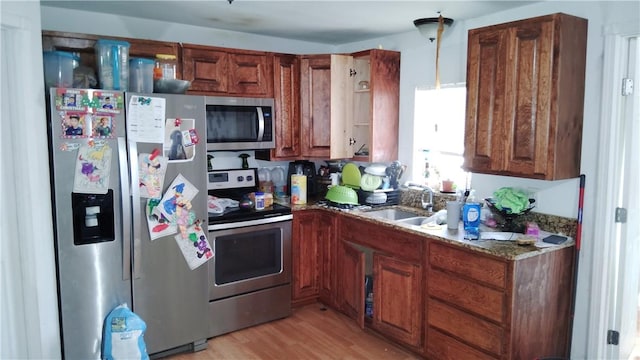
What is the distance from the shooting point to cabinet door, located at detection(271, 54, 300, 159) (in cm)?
376

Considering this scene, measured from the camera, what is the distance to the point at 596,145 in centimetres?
261

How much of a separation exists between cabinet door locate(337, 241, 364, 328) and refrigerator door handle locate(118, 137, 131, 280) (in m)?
1.52

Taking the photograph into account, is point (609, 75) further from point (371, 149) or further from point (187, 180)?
point (187, 180)

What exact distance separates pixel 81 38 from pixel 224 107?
100cm

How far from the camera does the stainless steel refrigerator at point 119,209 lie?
8.50 ft

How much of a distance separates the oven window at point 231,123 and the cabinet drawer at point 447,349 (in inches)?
74.4

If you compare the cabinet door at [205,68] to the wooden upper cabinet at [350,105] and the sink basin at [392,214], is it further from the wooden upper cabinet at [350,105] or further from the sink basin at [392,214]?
the sink basin at [392,214]

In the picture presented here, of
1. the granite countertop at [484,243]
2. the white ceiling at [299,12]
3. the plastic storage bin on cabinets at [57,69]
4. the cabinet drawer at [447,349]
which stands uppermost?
the white ceiling at [299,12]

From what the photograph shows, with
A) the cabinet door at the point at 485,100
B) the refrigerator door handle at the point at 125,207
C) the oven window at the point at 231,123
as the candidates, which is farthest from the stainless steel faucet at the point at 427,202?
the refrigerator door handle at the point at 125,207

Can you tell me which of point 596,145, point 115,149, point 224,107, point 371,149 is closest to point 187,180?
point 115,149

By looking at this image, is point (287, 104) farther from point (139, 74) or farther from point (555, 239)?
point (555, 239)

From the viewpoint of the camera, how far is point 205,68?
136 inches

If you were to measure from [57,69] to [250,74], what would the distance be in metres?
1.39

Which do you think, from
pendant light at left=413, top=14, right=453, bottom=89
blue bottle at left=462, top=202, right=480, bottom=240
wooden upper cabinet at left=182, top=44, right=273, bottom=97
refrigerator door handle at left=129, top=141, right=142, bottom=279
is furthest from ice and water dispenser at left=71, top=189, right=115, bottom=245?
pendant light at left=413, top=14, right=453, bottom=89
